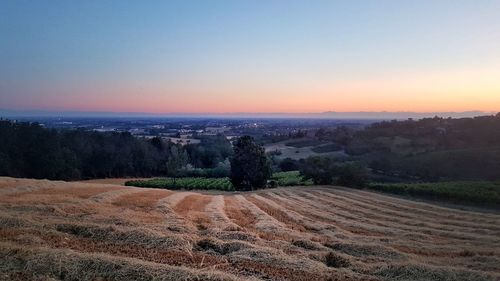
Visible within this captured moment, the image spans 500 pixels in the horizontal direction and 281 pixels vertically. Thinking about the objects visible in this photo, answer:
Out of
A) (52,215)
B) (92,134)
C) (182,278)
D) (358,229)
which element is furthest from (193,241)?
(92,134)

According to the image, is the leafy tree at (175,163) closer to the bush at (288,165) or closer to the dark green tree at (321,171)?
the bush at (288,165)

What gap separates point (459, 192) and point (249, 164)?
30291 millimetres

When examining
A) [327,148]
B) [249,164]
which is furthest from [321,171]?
[327,148]

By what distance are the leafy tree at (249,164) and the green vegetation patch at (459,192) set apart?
62.9 ft

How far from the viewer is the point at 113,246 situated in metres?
13.9

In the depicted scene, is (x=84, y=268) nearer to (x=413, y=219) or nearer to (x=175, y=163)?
(x=413, y=219)

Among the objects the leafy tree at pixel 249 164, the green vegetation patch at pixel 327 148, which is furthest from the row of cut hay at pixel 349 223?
the green vegetation patch at pixel 327 148

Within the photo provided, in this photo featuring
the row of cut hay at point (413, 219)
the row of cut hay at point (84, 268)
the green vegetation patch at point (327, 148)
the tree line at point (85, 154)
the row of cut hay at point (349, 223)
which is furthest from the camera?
the green vegetation patch at point (327, 148)

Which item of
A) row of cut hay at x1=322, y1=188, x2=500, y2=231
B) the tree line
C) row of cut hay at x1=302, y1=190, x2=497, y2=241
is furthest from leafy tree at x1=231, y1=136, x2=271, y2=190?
the tree line

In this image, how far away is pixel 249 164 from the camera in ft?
211

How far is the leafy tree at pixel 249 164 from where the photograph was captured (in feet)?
211

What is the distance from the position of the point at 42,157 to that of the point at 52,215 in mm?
65693

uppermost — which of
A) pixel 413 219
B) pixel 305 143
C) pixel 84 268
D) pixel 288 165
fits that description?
pixel 84 268

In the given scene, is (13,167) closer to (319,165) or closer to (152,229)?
(319,165)
